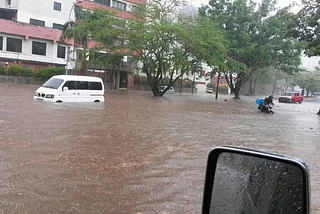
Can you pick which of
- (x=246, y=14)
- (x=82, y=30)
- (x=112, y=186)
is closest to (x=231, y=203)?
(x=112, y=186)

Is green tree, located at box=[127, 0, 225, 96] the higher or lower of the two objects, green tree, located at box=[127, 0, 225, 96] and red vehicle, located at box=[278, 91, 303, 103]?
the higher

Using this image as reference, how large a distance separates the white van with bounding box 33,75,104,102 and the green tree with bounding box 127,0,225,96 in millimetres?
8914

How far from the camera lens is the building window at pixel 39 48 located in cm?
3934

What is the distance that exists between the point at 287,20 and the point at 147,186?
2190cm

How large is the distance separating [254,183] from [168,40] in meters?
29.3

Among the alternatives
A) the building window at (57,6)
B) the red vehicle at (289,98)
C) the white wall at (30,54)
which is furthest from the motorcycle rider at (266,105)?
the building window at (57,6)

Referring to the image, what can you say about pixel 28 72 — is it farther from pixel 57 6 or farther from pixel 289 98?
pixel 289 98

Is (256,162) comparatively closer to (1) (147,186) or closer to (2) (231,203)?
(2) (231,203)

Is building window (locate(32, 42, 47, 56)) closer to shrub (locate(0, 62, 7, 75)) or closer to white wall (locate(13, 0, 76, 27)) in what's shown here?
white wall (locate(13, 0, 76, 27))

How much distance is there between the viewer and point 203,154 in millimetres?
8711

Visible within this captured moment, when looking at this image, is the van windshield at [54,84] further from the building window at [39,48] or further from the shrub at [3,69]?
the building window at [39,48]

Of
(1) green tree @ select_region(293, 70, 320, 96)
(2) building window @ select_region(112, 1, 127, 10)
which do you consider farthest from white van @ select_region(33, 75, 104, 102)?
(1) green tree @ select_region(293, 70, 320, 96)

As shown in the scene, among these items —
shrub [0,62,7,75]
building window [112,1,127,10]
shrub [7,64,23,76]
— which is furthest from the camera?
building window [112,1,127,10]

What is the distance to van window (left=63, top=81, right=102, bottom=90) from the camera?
20.4 metres
